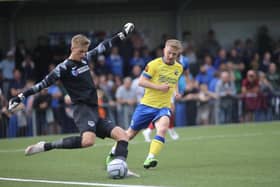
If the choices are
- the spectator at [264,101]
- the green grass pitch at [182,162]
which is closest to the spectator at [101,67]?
the green grass pitch at [182,162]

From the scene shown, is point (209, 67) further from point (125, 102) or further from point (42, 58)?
point (42, 58)

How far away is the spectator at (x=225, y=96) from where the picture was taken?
→ 2345cm

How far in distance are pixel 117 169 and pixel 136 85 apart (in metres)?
11.7

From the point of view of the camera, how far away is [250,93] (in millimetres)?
23766

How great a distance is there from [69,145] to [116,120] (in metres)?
11.2

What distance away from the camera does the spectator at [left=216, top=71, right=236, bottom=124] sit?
76.9ft

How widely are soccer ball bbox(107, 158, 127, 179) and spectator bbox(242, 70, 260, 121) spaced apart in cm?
1299

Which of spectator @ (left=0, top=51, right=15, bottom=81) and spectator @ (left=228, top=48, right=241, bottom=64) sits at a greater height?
spectator @ (left=228, top=48, right=241, bottom=64)

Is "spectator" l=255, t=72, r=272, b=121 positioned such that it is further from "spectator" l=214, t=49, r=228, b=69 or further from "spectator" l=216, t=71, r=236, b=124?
"spectator" l=214, t=49, r=228, b=69

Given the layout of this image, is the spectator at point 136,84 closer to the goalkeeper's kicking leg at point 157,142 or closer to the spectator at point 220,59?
the spectator at point 220,59

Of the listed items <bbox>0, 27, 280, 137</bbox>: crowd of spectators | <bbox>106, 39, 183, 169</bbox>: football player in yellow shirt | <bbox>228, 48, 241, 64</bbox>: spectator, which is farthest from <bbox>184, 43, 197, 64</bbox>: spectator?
<bbox>106, 39, 183, 169</bbox>: football player in yellow shirt

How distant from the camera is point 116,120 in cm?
2241

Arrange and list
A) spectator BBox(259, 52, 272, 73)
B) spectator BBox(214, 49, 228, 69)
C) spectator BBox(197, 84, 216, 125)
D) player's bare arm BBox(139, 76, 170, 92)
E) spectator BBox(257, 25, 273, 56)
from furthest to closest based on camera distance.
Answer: spectator BBox(257, 25, 273, 56)
spectator BBox(259, 52, 272, 73)
spectator BBox(214, 49, 228, 69)
spectator BBox(197, 84, 216, 125)
player's bare arm BBox(139, 76, 170, 92)

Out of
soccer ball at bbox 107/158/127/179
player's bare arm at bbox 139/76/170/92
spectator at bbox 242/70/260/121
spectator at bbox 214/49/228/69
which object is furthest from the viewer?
spectator at bbox 214/49/228/69
